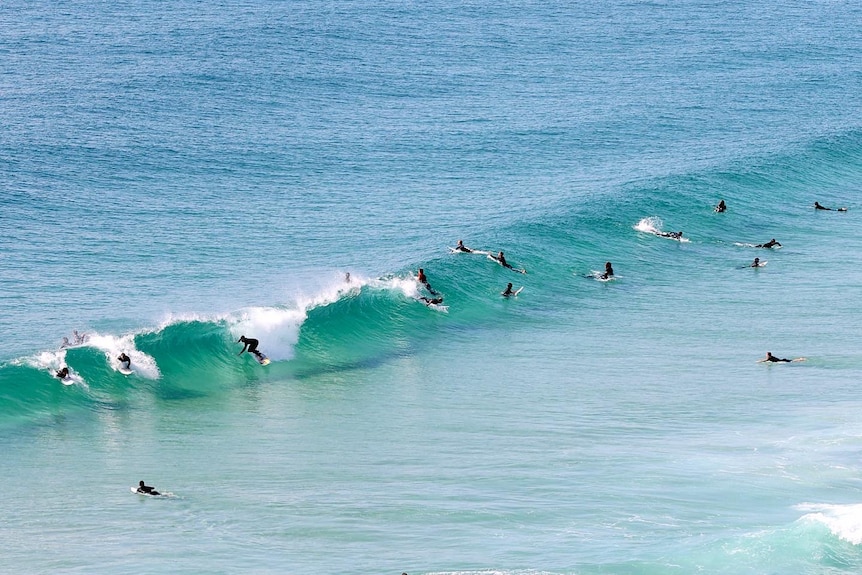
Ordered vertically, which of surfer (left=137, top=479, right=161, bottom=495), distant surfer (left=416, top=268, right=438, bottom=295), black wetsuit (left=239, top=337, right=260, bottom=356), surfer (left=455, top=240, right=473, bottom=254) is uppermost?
surfer (left=455, top=240, right=473, bottom=254)

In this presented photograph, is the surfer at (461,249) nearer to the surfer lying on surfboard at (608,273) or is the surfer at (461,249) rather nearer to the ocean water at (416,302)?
the ocean water at (416,302)

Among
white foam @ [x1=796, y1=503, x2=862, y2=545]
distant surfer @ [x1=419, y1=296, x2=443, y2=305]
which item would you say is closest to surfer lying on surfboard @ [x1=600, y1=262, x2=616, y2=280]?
distant surfer @ [x1=419, y1=296, x2=443, y2=305]

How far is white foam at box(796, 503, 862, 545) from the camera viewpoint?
2912cm

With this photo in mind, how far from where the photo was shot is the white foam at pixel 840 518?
29125 mm

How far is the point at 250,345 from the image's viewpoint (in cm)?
4375

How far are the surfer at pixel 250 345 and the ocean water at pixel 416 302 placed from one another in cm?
40

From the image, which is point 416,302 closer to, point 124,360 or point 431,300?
point 431,300

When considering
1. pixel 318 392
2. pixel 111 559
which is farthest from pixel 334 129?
pixel 111 559

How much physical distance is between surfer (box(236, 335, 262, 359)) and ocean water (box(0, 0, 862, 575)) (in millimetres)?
397

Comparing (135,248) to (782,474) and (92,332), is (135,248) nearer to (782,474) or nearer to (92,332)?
(92,332)

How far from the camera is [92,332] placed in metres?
44.0

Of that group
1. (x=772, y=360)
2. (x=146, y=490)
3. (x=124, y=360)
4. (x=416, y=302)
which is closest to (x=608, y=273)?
(x=416, y=302)

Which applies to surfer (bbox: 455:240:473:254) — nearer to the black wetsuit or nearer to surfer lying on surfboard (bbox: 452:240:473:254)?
surfer lying on surfboard (bbox: 452:240:473:254)

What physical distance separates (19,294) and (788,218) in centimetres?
3941
